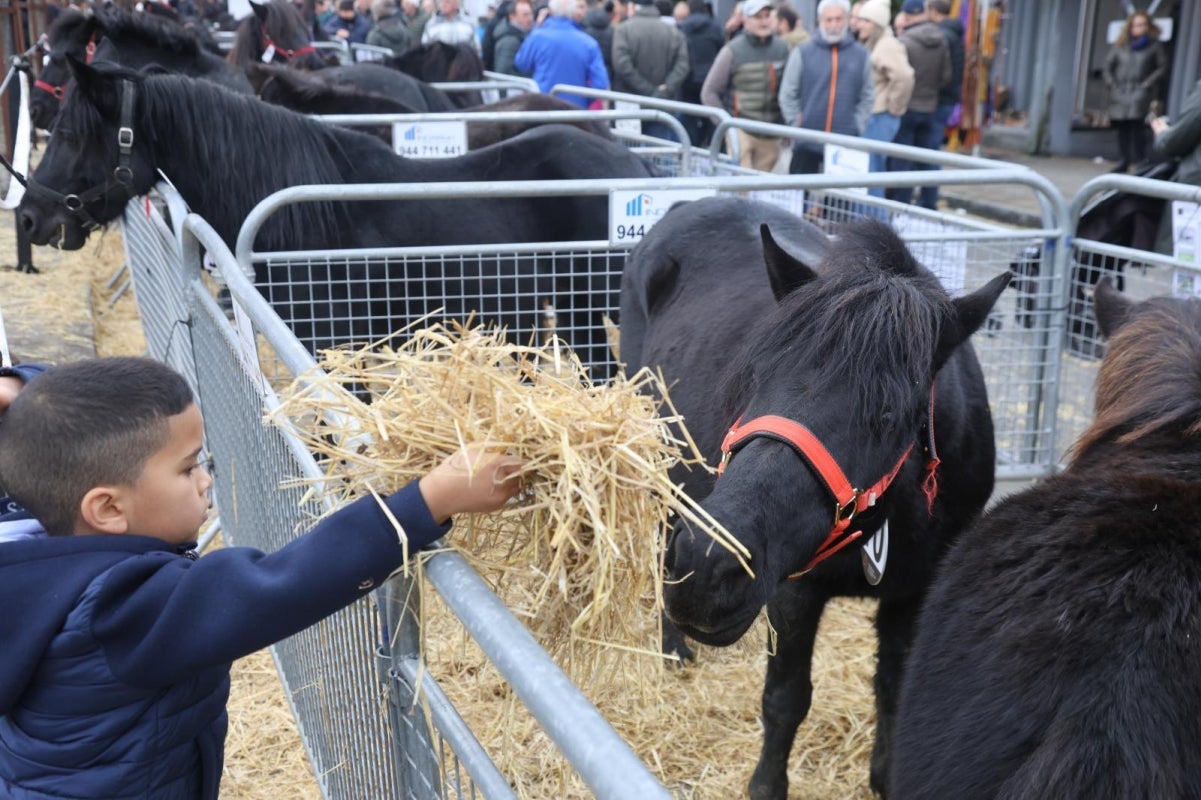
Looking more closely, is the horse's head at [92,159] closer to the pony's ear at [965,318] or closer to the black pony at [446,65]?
the pony's ear at [965,318]

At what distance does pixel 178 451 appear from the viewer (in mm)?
1764

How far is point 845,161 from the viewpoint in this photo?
19.5ft

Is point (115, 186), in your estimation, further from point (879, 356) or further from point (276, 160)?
point (879, 356)

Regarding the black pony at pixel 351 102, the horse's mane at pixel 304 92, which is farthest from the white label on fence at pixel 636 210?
the horse's mane at pixel 304 92

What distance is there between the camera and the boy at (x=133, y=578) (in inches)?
60.2

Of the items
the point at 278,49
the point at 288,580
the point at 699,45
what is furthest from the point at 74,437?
the point at 699,45

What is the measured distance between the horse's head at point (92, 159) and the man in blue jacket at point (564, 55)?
6.25 m

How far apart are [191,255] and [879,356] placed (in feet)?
7.51

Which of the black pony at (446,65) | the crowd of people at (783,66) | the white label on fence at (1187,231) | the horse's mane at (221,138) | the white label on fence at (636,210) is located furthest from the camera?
the black pony at (446,65)

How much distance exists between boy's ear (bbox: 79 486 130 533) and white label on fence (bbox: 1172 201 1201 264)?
378 centimetres

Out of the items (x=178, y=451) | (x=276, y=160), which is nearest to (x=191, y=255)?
(x=276, y=160)

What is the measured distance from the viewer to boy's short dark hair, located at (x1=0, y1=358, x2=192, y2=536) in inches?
66.6

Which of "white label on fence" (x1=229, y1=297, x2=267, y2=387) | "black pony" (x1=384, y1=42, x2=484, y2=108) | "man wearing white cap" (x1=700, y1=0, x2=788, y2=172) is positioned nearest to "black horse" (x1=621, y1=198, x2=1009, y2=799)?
"white label on fence" (x1=229, y1=297, x2=267, y2=387)

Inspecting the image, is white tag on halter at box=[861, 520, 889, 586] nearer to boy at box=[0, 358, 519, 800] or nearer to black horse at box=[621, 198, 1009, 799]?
black horse at box=[621, 198, 1009, 799]
